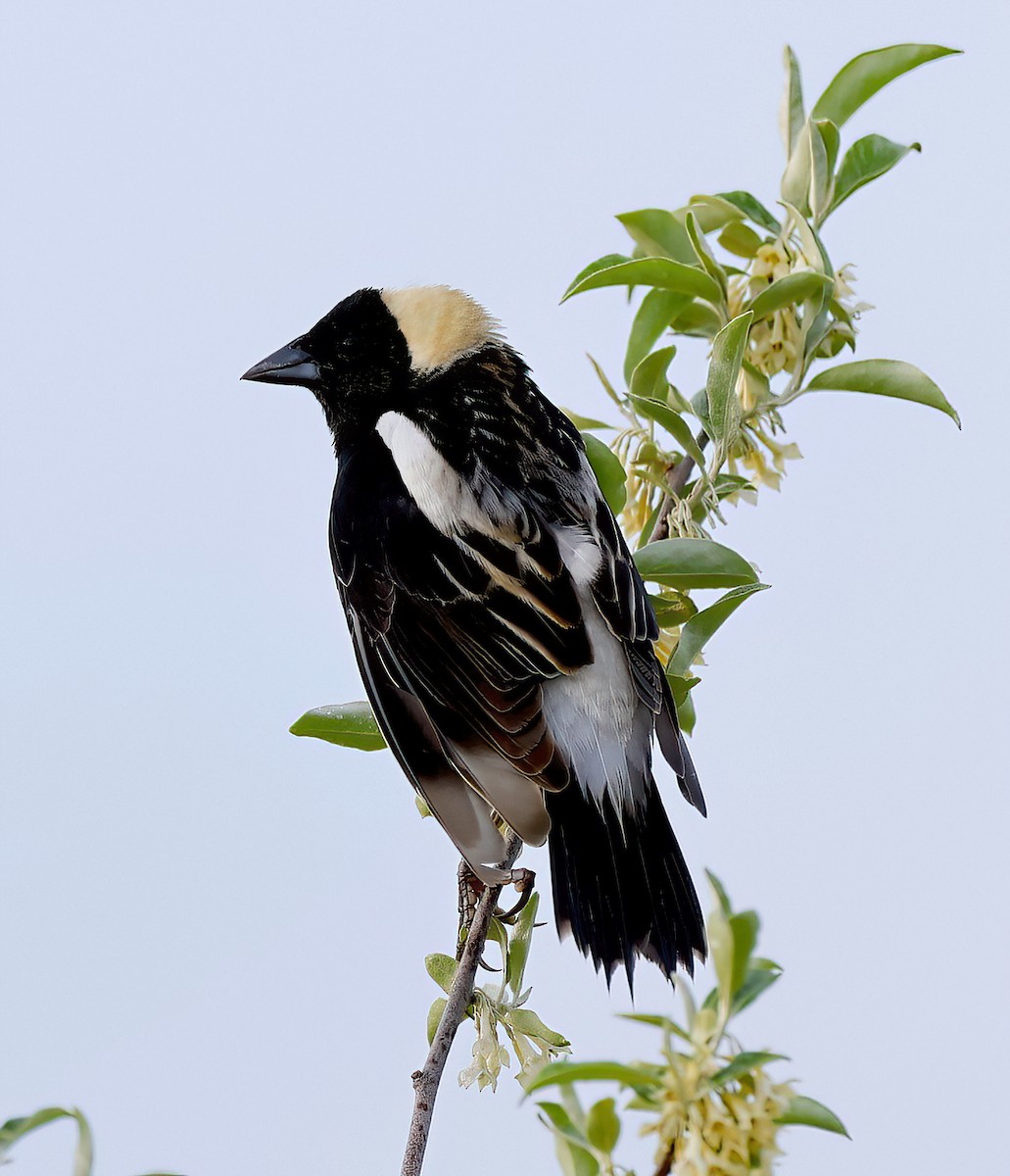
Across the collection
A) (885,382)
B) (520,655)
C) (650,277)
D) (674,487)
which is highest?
(650,277)

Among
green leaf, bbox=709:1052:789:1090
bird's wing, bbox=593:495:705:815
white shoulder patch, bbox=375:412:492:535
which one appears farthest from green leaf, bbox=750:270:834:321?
green leaf, bbox=709:1052:789:1090

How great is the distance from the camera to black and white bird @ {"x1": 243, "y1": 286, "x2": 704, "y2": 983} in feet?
6.09

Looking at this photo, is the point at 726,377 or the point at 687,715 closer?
the point at 726,377

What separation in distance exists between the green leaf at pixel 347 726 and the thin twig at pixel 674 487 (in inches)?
18.0

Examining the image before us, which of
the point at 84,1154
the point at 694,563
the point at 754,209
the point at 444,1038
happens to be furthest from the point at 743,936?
the point at 754,209

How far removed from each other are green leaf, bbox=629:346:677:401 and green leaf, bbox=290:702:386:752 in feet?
1.89

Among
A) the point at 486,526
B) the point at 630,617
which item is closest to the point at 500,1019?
the point at 630,617

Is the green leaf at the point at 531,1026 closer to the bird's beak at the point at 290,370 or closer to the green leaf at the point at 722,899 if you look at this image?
the green leaf at the point at 722,899

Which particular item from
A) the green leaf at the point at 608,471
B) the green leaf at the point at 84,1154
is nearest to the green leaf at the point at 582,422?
the green leaf at the point at 608,471

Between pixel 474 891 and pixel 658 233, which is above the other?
pixel 658 233

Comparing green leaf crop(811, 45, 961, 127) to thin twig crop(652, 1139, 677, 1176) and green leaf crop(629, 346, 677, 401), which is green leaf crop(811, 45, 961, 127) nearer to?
green leaf crop(629, 346, 677, 401)

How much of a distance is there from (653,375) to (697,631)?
435 mm

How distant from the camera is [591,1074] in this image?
948 millimetres

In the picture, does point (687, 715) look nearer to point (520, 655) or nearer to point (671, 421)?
point (520, 655)
